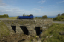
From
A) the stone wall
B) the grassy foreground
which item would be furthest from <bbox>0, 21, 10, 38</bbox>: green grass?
the grassy foreground

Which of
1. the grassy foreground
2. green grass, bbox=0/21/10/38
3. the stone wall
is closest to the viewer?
the grassy foreground

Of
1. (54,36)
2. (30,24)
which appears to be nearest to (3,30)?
(30,24)

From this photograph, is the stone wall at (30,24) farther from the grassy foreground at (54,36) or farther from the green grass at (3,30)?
the grassy foreground at (54,36)

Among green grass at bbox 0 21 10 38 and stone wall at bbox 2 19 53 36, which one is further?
stone wall at bbox 2 19 53 36

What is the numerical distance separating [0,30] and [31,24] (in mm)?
9119

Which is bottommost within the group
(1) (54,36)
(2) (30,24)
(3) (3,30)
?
(1) (54,36)

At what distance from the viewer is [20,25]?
644 inches

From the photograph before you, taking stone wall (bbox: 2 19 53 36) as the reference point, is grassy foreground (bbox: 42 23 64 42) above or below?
below

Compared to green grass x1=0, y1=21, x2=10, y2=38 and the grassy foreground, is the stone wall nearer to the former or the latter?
green grass x1=0, y1=21, x2=10, y2=38

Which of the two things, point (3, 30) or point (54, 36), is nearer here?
point (54, 36)

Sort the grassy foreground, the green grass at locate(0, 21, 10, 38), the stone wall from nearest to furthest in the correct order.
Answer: the grassy foreground
the green grass at locate(0, 21, 10, 38)
the stone wall

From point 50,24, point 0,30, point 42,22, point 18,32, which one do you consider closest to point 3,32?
point 0,30

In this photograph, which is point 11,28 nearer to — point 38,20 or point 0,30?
point 0,30

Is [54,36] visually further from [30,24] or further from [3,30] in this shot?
[3,30]
